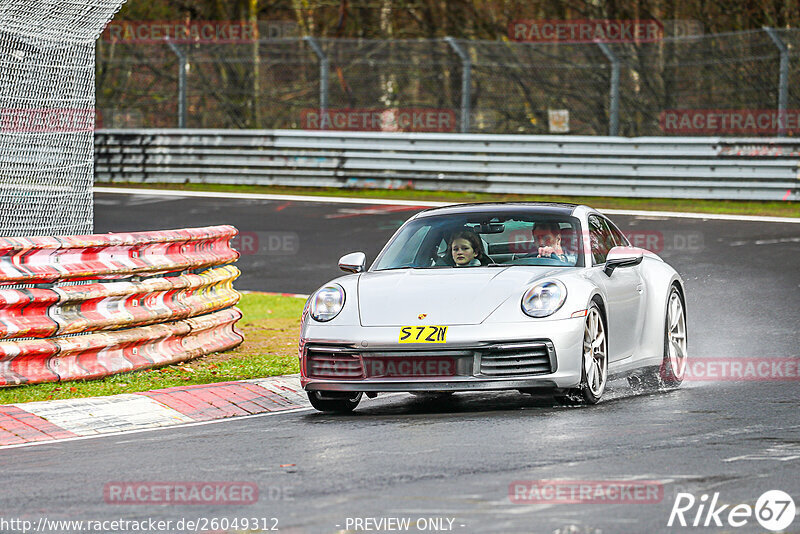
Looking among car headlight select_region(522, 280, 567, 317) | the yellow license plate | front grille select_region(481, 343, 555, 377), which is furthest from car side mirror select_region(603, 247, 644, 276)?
the yellow license plate

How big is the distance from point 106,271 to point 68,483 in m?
3.64

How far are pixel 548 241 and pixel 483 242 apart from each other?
1.42 feet

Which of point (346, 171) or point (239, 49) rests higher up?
point (239, 49)

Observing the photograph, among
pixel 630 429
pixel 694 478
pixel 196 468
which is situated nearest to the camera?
pixel 694 478

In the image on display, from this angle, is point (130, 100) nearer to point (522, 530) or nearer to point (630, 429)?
point (630, 429)

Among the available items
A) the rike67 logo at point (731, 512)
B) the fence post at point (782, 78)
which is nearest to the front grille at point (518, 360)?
the rike67 logo at point (731, 512)

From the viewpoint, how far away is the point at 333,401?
8.88 metres

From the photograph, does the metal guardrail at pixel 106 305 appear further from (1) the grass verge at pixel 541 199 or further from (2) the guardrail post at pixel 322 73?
(2) the guardrail post at pixel 322 73

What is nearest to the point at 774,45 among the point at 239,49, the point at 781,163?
the point at 781,163

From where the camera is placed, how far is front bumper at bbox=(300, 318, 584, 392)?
827cm

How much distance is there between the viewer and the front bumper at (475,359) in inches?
325

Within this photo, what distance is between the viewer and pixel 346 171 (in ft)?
86.8

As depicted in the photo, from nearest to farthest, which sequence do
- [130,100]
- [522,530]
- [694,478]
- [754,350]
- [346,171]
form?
[522,530], [694,478], [754,350], [346,171], [130,100]

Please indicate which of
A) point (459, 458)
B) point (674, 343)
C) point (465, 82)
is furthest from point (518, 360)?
point (465, 82)
